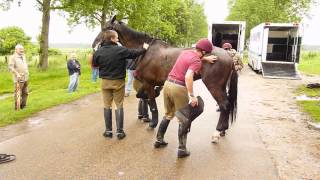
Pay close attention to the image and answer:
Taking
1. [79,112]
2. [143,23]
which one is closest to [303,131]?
[79,112]

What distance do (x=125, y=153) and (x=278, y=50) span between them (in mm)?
20826

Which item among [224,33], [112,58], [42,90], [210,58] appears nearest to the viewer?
[210,58]

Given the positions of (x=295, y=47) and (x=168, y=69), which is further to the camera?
(x=295, y=47)

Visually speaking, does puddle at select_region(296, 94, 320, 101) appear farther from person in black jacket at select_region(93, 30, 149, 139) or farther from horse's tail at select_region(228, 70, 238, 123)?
person in black jacket at select_region(93, 30, 149, 139)

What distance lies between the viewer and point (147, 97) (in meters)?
9.00

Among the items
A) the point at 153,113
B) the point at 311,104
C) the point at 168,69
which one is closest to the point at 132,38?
the point at 168,69

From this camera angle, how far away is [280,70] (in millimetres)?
23828

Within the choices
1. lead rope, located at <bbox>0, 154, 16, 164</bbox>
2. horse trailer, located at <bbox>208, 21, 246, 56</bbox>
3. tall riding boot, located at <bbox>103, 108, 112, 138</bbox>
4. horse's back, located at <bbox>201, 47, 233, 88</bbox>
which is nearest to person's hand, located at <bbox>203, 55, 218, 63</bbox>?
horse's back, located at <bbox>201, 47, 233, 88</bbox>

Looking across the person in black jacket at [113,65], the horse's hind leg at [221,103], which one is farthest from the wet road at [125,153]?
the person in black jacket at [113,65]

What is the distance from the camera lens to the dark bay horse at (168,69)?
26.1ft

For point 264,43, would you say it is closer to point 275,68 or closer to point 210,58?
point 275,68

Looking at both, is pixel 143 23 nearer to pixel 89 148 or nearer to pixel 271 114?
pixel 271 114

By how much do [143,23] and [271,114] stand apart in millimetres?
22202

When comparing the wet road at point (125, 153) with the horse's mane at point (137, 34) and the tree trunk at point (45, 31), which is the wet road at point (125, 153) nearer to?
the horse's mane at point (137, 34)
